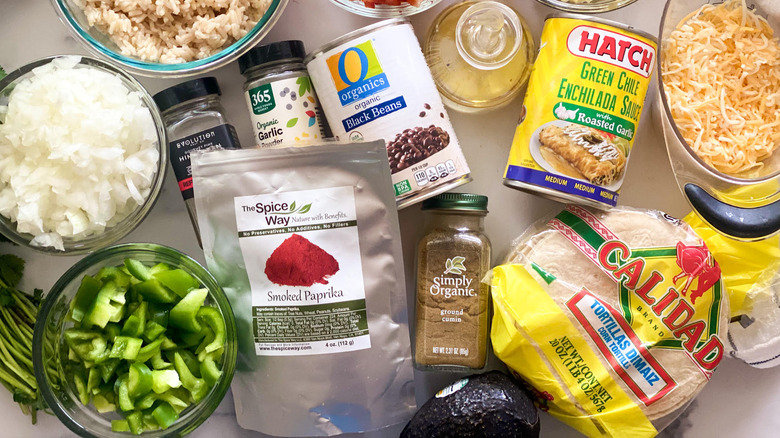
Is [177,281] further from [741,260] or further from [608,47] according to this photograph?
[741,260]

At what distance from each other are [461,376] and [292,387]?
0.32 m

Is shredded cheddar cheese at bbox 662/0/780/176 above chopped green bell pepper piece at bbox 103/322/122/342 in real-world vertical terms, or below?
above

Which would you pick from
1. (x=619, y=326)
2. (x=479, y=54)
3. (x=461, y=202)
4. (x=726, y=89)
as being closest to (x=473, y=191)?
(x=461, y=202)

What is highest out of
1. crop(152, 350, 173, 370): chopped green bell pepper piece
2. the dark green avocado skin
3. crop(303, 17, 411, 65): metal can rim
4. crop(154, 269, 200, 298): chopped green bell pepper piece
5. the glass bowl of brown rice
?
the glass bowl of brown rice

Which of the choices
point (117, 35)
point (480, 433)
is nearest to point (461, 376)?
point (480, 433)

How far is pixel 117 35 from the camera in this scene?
1036 mm

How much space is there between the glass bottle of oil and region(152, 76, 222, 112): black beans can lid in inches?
15.8

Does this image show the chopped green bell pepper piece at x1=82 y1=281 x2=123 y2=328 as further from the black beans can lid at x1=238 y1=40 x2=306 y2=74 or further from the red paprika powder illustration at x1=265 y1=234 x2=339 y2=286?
the black beans can lid at x1=238 y1=40 x2=306 y2=74

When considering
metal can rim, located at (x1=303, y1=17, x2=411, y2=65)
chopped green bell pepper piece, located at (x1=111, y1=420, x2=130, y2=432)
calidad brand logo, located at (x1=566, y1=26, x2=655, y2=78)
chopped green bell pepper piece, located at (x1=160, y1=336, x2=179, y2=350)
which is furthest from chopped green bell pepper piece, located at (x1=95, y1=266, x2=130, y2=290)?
calidad brand logo, located at (x1=566, y1=26, x2=655, y2=78)

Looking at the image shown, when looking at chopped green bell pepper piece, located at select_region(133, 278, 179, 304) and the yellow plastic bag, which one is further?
the yellow plastic bag

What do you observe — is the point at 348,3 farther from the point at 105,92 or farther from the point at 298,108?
the point at 105,92

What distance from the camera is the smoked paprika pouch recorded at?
1.01 meters

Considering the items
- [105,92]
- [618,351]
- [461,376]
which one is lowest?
[461,376]

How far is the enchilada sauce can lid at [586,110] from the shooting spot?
1.02 metres
